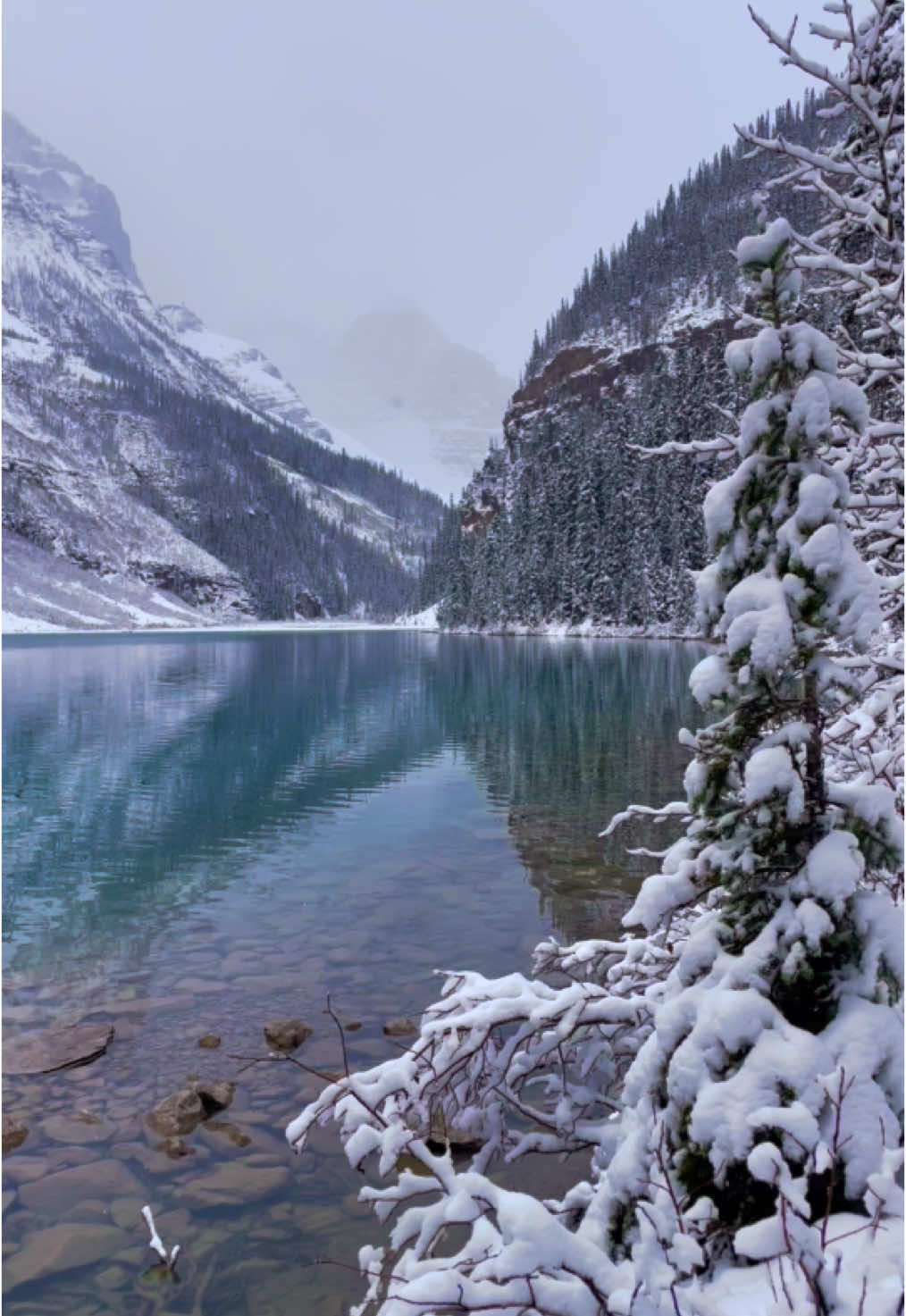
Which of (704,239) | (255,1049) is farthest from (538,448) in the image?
(255,1049)

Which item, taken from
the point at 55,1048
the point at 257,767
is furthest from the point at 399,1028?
the point at 257,767

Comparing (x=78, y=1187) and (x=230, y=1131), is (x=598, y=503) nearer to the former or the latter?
(x=230, y=1131)

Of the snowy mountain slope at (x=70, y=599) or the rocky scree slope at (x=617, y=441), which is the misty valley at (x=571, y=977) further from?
the snowy mountain slope at (x=70, y=599)

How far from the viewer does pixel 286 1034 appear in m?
9.38

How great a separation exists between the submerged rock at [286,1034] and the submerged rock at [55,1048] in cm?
190

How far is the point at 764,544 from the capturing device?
404 cm

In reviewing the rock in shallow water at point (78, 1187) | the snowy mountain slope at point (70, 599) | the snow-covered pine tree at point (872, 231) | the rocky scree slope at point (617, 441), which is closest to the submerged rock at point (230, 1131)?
the rock in shallow water at point (78, 1187)

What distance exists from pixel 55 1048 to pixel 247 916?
458cm

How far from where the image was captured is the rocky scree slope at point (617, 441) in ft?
291

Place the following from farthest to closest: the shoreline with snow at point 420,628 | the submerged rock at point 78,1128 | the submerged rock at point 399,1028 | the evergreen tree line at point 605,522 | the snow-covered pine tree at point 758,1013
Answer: the shoreline with snow at point 420,628, the evergreen tree line at point 605,522, the submerged rock at point 399,1028, the submerged rock at point 78,1128, the snow-covered pine tree at point 758,1013

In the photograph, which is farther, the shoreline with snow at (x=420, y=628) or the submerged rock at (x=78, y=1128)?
the shoreline with snow at (x=420, y=628)

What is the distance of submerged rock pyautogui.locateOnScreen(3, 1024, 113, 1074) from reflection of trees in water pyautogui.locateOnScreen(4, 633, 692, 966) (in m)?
2.70

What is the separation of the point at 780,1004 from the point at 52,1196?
21.5 feet

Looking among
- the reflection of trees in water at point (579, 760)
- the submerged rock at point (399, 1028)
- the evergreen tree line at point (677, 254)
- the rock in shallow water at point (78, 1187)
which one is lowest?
the rock in shallow water at point (78, 1187)
